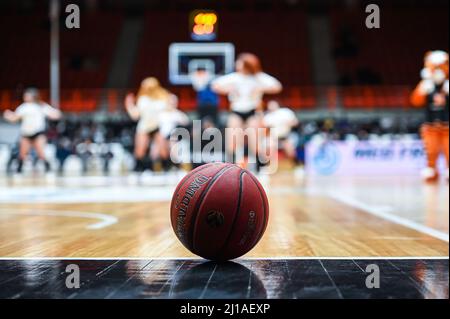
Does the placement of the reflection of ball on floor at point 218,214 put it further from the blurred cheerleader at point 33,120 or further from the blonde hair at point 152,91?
the blurred cheerleader at point 33,120

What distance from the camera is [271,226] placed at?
4402 millimetres

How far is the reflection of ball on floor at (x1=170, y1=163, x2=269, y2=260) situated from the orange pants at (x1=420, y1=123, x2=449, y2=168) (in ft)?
22.7

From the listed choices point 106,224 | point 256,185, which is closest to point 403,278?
point 256,185

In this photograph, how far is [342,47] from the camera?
26.3m

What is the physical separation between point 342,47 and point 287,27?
3161mm

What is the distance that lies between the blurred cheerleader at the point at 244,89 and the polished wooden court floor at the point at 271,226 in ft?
5.75

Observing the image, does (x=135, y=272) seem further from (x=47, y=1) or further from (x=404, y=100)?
(x=47, y=1)

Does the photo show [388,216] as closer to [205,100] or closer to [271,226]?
[271,226]

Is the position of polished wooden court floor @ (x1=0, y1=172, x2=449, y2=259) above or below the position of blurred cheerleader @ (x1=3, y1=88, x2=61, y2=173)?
below

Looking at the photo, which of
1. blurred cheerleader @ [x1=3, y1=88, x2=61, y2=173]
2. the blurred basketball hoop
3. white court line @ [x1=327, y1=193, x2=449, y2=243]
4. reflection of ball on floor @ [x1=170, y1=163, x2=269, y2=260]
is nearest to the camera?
reflection of ball on floor @ [x1=170, y1=163, x2=269, y2=260]

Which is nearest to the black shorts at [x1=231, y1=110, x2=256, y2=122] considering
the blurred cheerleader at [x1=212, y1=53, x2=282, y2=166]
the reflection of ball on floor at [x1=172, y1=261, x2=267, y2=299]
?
the blurred cheerleader at [x1=212, y1=53, x2=282, y2=166]

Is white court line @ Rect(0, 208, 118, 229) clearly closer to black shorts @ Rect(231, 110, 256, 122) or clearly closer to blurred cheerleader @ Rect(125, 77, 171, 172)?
black shorts @ Rect(231, 110, 256, 122)

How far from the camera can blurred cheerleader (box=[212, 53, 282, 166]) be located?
8.76 m

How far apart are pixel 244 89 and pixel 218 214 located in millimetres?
6317
